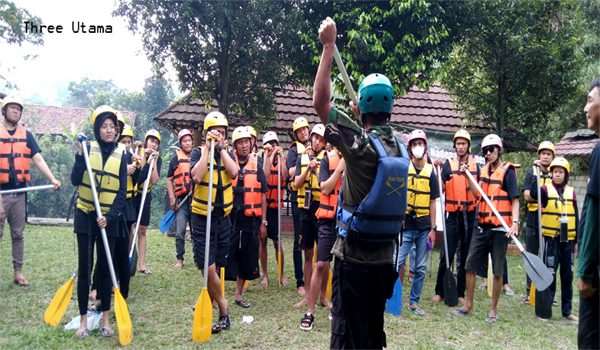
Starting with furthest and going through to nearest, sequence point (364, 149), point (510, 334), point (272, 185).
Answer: point (272, 185) → point (510, 334) → point (364, 149)

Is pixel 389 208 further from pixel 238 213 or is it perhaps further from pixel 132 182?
pixel 132 182

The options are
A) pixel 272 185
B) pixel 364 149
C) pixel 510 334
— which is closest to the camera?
pixel 364 149

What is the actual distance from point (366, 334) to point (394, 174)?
1.06 m

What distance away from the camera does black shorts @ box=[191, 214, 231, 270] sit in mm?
4949

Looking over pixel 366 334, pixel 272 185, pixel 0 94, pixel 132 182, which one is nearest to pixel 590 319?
pixel 366 334

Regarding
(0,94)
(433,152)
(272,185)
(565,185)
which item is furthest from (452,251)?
(0,94)

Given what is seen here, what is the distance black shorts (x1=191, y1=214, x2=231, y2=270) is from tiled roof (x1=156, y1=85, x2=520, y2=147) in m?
7.33

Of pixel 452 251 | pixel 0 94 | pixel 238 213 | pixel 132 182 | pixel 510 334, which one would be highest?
pixel 0 94

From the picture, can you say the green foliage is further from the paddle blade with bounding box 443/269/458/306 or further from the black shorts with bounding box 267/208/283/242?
the paddle blade with bounding box 443/269/458/306

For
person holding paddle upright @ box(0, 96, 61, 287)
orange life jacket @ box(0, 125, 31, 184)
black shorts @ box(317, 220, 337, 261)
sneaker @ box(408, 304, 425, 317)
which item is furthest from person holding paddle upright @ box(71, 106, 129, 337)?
sneaker @ box(408, 304, 425, 317)

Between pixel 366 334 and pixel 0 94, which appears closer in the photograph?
pixel 366 334

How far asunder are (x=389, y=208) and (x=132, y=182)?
4932 millimetres

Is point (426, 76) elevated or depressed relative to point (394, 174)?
elevated

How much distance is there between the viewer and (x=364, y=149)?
2742 millimetres
